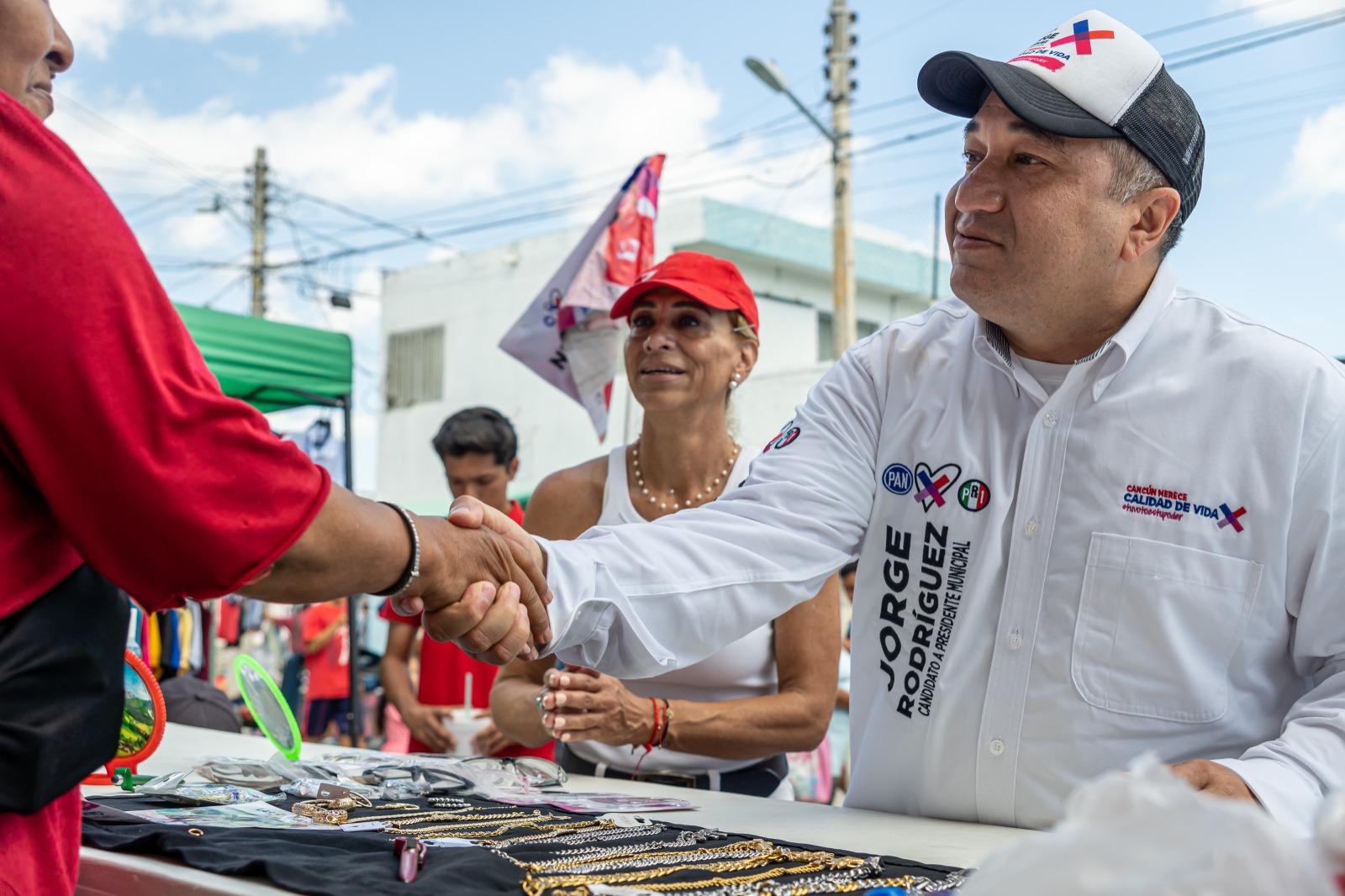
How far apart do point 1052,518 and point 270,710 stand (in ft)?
5.26

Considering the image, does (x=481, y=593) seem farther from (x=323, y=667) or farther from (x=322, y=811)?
(x=323, y=667)

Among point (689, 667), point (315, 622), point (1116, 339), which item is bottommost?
point (315, 622)

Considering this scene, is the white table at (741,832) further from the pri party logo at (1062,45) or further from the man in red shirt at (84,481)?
the pri party logo at (1062,45)

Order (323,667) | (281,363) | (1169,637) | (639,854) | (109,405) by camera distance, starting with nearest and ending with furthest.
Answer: (109,405)
(639,854)
(1169,637)
(281,363)
(323,667)

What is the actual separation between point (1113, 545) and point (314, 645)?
8595 mm

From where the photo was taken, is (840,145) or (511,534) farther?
(840,145)

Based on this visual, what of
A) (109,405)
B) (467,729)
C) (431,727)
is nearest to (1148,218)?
(109,405)

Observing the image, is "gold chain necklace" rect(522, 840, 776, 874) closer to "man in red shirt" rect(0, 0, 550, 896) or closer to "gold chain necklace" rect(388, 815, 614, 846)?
"gold chain necklace" rect(388, 815, 614, 846)

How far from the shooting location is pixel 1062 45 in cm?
202

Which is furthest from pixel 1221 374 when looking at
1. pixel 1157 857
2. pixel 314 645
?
pixel 314 645

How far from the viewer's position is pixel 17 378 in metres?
1.02

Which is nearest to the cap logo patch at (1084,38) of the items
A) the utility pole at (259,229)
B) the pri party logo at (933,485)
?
the pri party logo at (933,485)

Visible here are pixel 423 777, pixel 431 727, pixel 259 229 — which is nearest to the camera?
pixel 423 777

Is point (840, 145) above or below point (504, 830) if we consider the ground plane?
above
